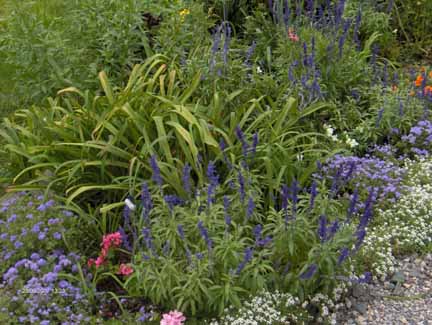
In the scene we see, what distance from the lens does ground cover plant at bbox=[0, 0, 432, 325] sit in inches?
125

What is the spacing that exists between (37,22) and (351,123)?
7.97ft

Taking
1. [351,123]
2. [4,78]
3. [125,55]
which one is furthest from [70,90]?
[351,123]

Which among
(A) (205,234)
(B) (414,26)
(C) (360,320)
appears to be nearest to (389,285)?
(C) (360,320)

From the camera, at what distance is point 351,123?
4664 mm

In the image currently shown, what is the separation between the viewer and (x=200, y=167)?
3744 millimetres

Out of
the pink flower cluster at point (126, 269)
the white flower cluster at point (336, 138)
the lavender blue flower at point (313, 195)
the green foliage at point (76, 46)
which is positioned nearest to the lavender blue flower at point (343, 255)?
the lavender blue flower at point (313, 195)

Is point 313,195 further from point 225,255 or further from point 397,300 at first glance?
point 397,300

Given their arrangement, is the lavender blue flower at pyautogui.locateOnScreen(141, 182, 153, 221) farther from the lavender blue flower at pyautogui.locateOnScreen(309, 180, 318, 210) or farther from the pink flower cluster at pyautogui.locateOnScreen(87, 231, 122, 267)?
the lavender blue flower at pyautogui.locateOnScreen(309, 180, 318, 210)

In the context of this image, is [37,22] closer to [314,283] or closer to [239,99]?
[239,99]

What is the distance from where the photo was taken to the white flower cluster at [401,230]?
3.54 m

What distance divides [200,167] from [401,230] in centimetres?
125

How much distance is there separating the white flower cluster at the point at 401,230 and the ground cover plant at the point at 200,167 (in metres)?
0.01

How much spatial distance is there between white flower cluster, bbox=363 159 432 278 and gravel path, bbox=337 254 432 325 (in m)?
0.09

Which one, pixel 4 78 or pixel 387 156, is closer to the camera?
pixel 387 156
